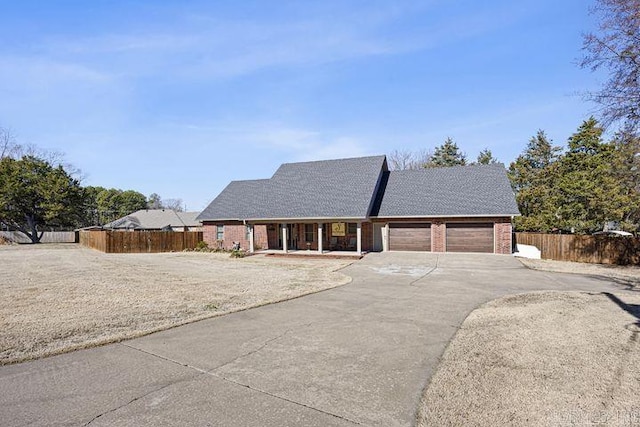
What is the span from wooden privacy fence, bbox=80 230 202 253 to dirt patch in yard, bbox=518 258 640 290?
72.5 ft

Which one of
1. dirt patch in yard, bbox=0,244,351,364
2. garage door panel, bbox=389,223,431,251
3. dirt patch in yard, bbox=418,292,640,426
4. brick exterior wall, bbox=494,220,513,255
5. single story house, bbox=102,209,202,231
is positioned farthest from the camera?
single story house, bbox=102,209,202,231

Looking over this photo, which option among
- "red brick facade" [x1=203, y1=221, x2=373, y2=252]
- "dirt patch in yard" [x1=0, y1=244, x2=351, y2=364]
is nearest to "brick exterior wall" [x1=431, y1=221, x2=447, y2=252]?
"red brick facade" [x1=203, y1=221, x2=373, y2=252]

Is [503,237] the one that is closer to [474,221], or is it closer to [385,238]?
[474,221]

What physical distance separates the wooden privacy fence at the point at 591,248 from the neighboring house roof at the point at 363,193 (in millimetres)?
2543

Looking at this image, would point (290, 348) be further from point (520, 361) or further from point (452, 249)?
point (452, 249)

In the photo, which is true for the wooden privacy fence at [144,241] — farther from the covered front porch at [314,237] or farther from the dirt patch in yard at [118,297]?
the dirt patch in yard at [118,297]

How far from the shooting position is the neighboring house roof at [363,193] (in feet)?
68.2

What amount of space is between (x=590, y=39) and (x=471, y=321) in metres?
12.5

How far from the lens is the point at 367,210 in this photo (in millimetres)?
20359

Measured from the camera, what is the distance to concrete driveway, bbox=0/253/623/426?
363 cm

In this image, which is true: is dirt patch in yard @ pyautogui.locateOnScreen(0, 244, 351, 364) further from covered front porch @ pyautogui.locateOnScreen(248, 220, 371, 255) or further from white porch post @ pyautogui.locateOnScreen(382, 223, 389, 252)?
white porch post @ pyautogui.locateOnScreen(382, 223, 389, 252)

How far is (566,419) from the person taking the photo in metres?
3.41

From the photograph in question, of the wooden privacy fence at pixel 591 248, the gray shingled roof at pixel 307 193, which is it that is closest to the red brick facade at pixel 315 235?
the gray shingled roof at pixel 307 193

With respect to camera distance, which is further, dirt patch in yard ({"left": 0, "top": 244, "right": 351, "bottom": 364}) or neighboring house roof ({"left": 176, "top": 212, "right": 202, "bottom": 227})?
neighboring house roof ({"left": 176, "top": 212, "right": 202, "bottom": 227})
